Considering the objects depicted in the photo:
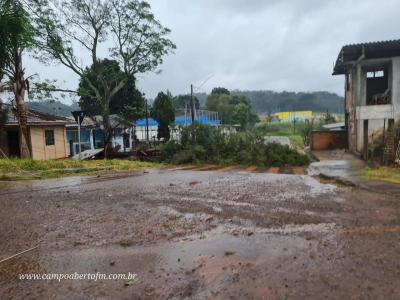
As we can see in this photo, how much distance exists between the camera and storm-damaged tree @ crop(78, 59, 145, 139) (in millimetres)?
24891

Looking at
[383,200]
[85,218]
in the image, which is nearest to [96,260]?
[85,218]

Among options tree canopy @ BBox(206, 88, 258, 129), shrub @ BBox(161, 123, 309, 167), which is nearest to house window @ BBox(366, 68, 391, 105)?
shrub @ BBox(161, 123, 309, 167)

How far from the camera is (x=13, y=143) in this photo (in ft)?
67.8

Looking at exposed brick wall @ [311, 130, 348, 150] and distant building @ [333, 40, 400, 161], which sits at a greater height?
distant building @ [333, 40, 400, 161]

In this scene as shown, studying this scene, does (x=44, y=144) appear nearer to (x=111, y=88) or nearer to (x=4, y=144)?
(x=4, y=144)

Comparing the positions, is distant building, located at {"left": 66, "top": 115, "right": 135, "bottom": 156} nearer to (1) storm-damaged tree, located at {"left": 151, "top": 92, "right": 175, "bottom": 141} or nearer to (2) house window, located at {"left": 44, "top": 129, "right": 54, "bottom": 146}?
(2) house window, located at {"left": 44, "top": 129, "right": 54, "bottom": 146}

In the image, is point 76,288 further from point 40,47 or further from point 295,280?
point 40,47

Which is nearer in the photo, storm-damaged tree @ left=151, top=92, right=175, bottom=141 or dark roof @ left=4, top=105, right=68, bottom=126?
dark roof @ left=4, top=105, right=68, bottom=126

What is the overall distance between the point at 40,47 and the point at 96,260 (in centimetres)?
2284

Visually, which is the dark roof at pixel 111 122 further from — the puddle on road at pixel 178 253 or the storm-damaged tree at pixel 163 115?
the puddle on road at pixel 178 253

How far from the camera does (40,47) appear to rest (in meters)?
22.8

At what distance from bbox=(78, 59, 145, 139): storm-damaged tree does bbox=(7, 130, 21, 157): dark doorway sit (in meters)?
5.84

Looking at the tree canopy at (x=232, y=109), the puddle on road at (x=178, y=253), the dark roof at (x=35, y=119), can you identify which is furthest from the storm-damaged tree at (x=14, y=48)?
the tree canopy at (x=232, y=109)

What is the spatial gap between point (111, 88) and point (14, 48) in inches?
543
